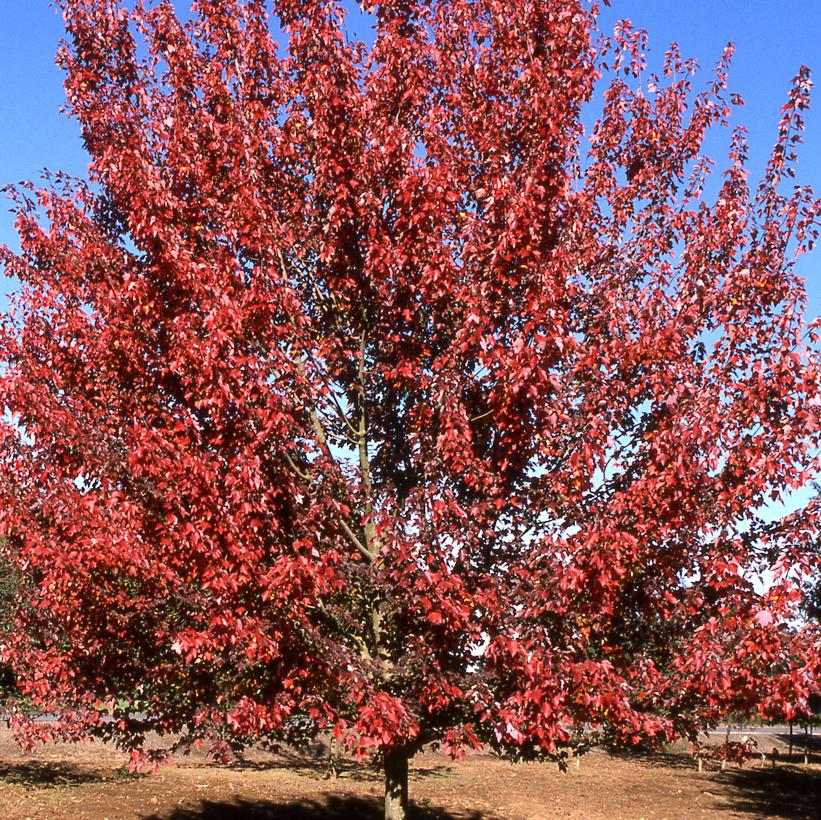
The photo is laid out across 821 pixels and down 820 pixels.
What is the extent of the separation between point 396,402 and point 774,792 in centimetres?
2678

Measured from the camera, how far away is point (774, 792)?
27703 mm

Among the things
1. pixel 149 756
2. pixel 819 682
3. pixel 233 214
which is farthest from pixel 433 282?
pixel 149 756

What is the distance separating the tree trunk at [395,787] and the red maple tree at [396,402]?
1.7 inches

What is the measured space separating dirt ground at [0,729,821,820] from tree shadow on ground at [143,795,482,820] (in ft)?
0.09

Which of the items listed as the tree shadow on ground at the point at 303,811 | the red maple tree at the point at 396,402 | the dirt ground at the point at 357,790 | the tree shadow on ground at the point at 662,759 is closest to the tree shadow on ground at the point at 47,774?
the dirt ground at the point at 357,790

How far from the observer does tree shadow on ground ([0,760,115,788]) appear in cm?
1927

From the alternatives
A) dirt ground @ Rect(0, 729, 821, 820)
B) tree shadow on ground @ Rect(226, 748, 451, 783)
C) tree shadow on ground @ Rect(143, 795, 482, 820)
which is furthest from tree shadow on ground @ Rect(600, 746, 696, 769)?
tree shadow on ground @ Rect(143, 795, 482, 820)

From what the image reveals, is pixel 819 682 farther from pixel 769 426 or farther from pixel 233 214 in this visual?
pixel 233 214

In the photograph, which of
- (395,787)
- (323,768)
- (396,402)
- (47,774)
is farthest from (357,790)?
(396,402)

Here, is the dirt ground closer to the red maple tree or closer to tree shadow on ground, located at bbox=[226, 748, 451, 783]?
tree shadow on ground, located at bbox=[226, 748, 451, 783]

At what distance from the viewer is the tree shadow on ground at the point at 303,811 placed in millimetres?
16266

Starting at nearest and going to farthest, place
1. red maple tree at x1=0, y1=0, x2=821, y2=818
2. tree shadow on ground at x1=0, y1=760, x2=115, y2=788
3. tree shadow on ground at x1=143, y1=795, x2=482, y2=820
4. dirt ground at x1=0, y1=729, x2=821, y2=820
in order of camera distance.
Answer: red maple tree at x1=0, y1=0, x2=821, y2=818 → tree shadow on ground at x1=143, y1=795, x2=482, y2=820 → dirt ground at x1=0, y1=729, x2=821, y2=820 → tree shadow on ground at x1=0, y1=760, x2=115, y2=788

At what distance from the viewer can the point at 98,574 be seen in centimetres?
691

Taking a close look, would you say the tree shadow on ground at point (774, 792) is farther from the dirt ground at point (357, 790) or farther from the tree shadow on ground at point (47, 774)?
the tree shadow on ground at point (47, 774)
